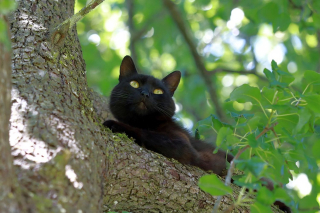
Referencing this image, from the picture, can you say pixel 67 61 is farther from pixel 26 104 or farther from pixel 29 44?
pixel 26 104

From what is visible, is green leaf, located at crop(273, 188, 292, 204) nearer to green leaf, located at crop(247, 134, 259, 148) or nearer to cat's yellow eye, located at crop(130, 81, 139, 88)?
green leaf, located at crop(247, 134, 259, 148)

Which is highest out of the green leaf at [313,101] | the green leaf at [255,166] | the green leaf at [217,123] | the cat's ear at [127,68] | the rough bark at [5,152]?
the cat's ear at [127,68]

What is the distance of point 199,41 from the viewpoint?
748cm

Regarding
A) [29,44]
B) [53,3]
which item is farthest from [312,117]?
[53,3]

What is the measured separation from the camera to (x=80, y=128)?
1.83 m

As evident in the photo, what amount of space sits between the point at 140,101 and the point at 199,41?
425 centimetres

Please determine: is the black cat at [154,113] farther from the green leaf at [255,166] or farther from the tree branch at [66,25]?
the green leaf at [255,166]

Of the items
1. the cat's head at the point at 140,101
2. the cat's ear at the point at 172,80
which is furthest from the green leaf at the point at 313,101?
the cat's ear at the point at 172,80

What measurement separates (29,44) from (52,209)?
Answer: 1250mm

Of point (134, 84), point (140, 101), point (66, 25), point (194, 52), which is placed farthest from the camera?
point (194, 52)

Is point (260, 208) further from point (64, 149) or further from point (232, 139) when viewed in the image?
point (64, 149)

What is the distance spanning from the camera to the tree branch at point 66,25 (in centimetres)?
216

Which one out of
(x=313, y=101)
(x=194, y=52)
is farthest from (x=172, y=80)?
(x=313, y=101)

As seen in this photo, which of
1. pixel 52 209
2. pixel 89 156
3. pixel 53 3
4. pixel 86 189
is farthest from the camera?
pixel 53 3
